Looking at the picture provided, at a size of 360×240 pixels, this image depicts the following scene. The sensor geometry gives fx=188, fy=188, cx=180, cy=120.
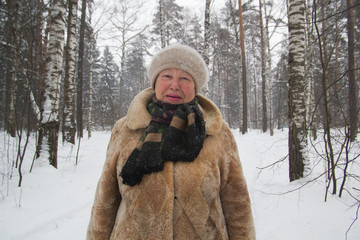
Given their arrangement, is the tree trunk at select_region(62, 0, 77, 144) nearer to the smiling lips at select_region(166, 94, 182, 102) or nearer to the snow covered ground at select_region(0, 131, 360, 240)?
the snow covered ground at select_region(0, 131, 360, 240)

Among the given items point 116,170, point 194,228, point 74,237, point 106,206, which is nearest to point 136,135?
point 116,170

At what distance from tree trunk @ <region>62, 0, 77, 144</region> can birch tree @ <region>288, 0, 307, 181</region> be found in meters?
6.81

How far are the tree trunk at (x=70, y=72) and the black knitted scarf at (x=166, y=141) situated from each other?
7258 millimetres

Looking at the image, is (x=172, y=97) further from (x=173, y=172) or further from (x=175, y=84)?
(x=173, y=172)

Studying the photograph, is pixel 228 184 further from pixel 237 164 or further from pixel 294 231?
pixel 294 231

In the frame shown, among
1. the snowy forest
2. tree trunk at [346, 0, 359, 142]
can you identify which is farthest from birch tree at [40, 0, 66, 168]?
tree trunk at [346, 0, 359, 142]

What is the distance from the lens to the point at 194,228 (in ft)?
3.88

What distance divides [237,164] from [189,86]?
675 mm

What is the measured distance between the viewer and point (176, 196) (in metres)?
1.18

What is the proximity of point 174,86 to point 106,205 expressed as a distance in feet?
3.11

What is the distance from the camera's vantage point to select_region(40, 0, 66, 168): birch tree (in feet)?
15.8

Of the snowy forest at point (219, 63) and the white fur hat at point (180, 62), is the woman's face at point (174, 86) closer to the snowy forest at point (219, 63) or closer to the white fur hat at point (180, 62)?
the white fur hat at point (180, 62)

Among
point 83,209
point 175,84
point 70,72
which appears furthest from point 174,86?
point 70,72

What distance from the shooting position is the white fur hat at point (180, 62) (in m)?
1.39
